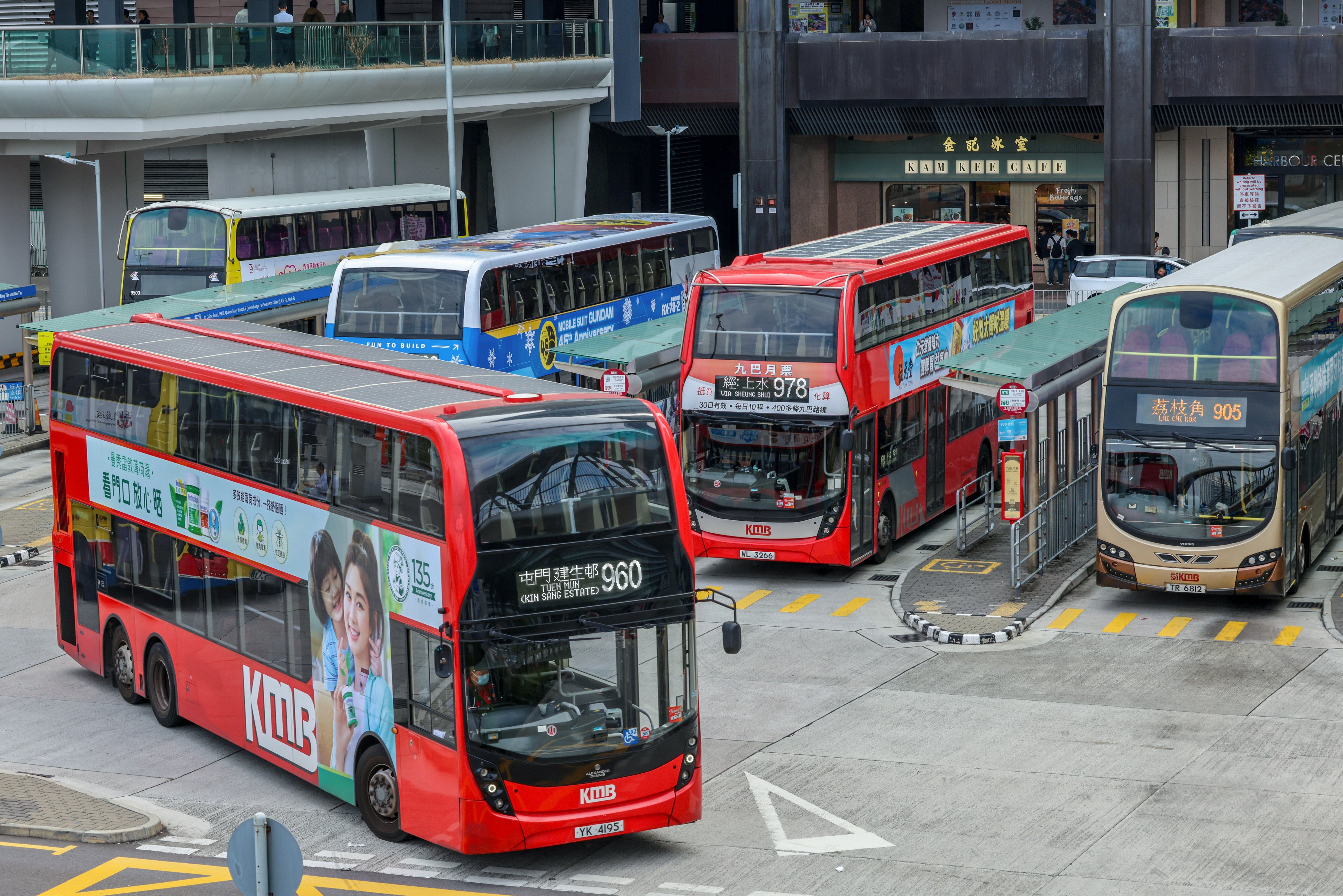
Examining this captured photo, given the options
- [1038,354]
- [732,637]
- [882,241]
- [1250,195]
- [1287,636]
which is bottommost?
[1287,636]

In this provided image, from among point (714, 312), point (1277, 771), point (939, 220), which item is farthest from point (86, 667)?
point (939, 220)

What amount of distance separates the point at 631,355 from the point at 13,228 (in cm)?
1985

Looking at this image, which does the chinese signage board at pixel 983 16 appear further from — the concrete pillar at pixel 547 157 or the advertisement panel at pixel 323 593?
the advertisement panel at pixel 323 593

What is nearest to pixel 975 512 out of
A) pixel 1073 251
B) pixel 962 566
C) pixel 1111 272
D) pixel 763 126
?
pixel 962 566

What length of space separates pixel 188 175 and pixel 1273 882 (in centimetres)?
4394

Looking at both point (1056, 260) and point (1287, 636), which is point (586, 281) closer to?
point (1287, 636)

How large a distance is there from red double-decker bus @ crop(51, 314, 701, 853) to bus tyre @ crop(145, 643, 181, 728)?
68 centimetres

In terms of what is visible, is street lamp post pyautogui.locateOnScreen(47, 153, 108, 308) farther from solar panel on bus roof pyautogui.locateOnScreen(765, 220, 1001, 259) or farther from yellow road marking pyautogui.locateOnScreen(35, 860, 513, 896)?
yellow road marking pyautogui.locateOnScreen(35, 860, 513, 896)

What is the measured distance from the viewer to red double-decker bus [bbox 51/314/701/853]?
1248 centimetres

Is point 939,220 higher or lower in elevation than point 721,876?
higher

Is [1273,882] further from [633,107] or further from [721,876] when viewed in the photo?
[633,107]

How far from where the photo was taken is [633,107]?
154 feet

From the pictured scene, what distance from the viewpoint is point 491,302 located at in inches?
1005

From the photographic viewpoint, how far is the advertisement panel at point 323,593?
13.2m
